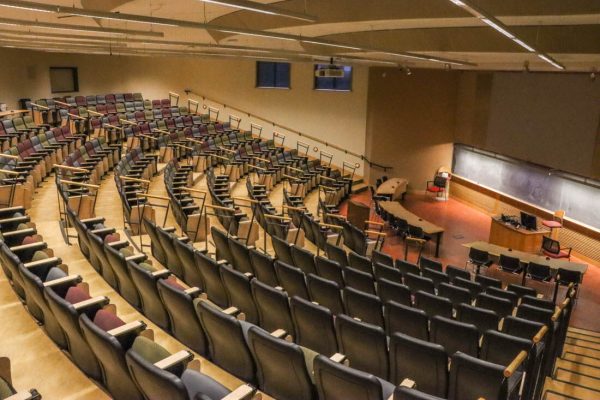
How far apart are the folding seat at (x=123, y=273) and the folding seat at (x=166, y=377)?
3.39ft

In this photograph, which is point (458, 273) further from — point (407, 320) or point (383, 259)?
point (407, 320)

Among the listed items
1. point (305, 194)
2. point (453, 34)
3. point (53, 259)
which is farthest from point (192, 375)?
point (305, 194)

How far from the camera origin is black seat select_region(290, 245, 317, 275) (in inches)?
188

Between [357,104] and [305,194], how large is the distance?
10.9ft

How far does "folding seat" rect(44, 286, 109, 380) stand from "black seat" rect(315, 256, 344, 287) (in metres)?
2.28

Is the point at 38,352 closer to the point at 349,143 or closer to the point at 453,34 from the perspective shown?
the point at 453,34

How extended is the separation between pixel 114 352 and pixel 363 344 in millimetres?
1458

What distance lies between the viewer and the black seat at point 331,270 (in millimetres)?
4574

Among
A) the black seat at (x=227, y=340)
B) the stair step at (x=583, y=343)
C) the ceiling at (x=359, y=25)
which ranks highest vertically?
the ceiling at (x=359, y=25)

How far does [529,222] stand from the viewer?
8.15 meters

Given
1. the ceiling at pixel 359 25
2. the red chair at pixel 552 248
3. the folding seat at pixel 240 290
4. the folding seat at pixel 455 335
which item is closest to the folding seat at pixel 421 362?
the folding seat at pixel 455 335

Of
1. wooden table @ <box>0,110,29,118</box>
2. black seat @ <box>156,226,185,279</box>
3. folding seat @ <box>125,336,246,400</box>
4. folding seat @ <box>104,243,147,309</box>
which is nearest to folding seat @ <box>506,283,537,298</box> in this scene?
black seat @ <box>156,226,185,279</box>

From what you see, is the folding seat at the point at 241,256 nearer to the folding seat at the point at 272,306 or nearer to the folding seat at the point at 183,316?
the folding seat at the point at 272,306

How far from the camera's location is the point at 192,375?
2.28 m
